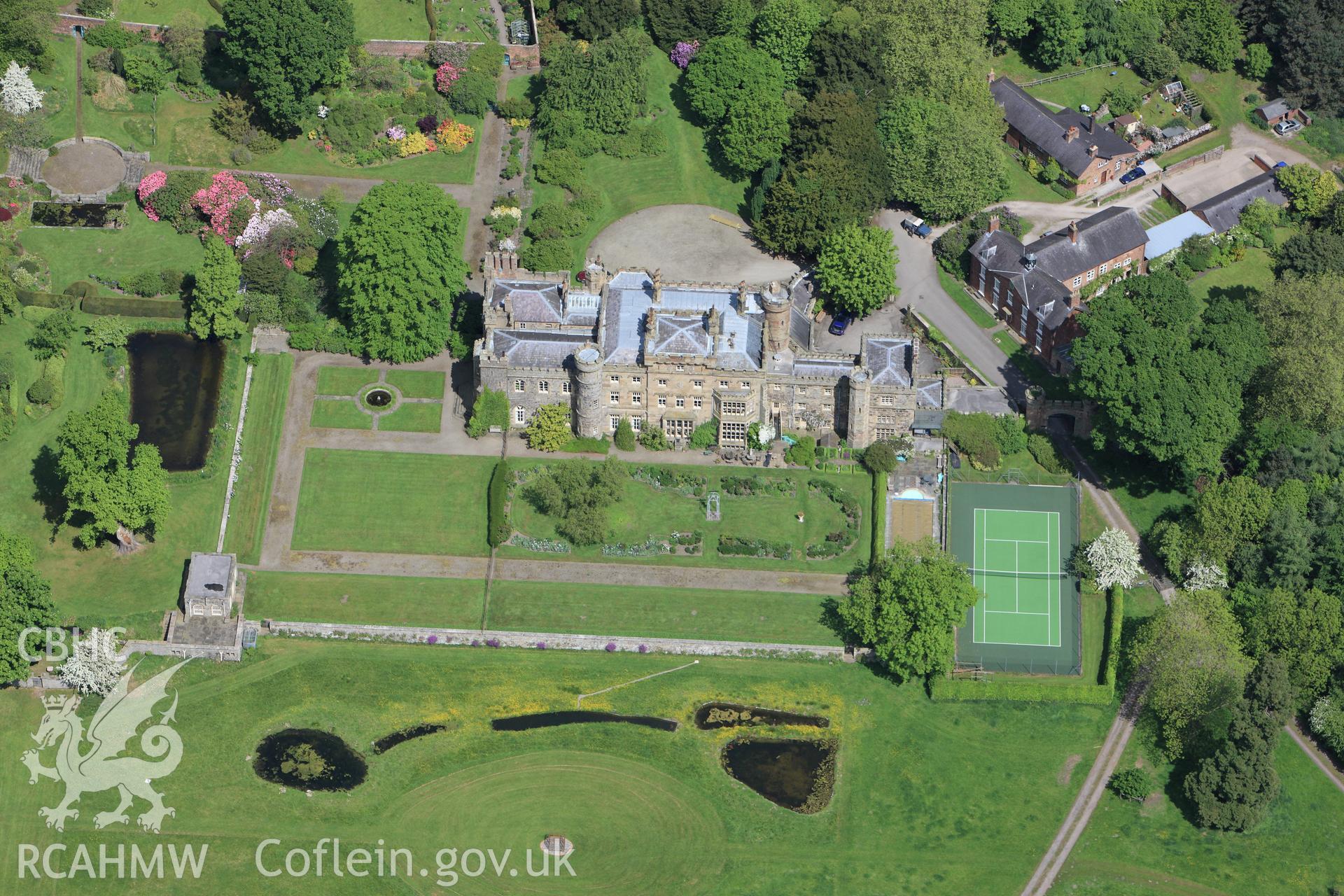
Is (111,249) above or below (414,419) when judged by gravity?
above

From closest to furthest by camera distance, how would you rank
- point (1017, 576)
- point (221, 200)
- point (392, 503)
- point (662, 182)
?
point (1017, 576), point (392, 503), point (221, 200), point (662, 182)

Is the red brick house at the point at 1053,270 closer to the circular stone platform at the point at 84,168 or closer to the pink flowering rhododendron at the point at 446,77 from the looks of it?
the pink flowering rhododendron at the point at 446,77

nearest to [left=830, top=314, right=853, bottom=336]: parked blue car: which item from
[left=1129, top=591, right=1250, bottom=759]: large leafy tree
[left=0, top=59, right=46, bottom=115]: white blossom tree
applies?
[left=1129, top=591, right=1250, bottom=759]: large leafy tree

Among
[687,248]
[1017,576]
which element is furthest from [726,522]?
[687,248]

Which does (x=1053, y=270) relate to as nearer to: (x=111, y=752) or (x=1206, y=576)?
(x=1206, y=576)

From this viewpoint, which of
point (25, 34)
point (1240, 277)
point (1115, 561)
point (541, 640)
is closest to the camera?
point (541, 640)

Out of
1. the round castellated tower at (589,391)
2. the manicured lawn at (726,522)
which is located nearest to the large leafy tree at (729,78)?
the round castellated tower at (589,391)

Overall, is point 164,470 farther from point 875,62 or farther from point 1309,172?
point 1309,172
